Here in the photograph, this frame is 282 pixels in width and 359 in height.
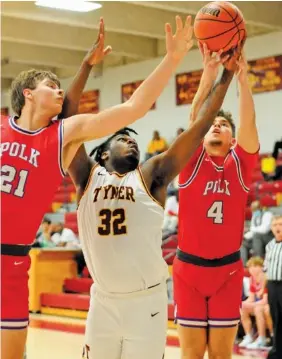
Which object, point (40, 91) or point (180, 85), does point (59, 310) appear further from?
point (40, 91)

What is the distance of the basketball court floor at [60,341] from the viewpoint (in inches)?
353

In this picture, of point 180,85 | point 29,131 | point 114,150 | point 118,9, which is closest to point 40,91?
point 29,131

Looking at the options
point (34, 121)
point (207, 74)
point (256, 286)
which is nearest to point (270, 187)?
point (256, 286)

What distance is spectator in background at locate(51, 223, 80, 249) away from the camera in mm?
14755

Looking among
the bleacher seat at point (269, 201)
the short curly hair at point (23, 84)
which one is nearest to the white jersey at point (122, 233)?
the short curly hair at point (23, 84)

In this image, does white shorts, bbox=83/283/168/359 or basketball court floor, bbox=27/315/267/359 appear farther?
basketball court floor, bbox=27/315/267/359

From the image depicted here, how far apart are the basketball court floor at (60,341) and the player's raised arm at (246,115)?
4138 millimetres

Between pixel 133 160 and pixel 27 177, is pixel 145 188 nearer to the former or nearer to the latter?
pixel 133 160

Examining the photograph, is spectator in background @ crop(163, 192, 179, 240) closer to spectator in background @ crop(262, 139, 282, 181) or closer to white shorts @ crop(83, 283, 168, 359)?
spectator in background @ crop(262, 139, 282, 181)

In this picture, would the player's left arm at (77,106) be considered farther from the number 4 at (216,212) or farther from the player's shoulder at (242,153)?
the player's shoulder at (242,153)

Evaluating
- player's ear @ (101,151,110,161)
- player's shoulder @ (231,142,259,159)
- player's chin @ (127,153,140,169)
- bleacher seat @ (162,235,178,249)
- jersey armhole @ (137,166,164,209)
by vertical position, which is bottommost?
bleacher seat @ (162,235,178,249)

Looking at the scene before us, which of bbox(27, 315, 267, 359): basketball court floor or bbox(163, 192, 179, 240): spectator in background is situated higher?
bbox(163, 192, 179, 240): spectator in background

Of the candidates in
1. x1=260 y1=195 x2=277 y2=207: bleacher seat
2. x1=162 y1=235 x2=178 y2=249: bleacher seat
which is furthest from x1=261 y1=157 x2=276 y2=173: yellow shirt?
x1=162 y1=235 x2=178 y2=249: bleacher seat

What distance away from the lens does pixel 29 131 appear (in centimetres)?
425
